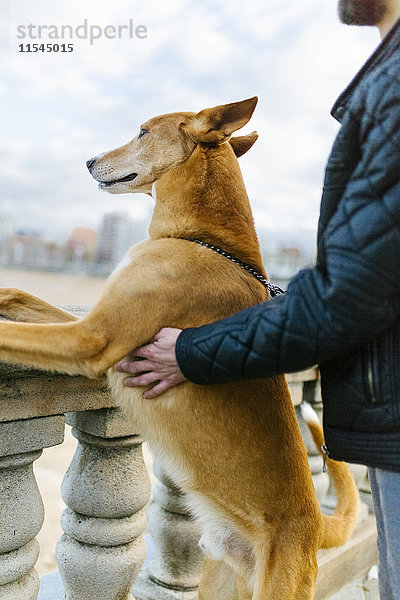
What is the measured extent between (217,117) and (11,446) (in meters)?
1.34

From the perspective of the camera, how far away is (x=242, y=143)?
7.96 ft

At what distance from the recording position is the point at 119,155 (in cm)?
235

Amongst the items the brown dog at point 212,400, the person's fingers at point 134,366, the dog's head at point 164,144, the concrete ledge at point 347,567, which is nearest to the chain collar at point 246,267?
the brown dog at point 212,400

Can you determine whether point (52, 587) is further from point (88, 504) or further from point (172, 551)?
point (88, 504)

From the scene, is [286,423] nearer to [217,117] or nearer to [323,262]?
[323,262]

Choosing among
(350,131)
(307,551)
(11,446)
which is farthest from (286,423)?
(350,131)

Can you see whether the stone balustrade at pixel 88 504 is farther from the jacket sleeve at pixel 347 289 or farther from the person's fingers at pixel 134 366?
the jacket sleeve at pixel 347 289

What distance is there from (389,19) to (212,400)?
3.86ft

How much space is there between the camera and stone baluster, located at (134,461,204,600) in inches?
97.3

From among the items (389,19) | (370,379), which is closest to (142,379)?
(370,379)

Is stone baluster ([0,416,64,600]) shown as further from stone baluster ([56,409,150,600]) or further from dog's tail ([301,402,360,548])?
dog's tail ([301,402,360,548])

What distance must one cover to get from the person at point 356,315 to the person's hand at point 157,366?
0.14 meters

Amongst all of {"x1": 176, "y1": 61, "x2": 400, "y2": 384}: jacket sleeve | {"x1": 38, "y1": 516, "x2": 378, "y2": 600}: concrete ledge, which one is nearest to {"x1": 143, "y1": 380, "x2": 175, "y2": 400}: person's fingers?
{"x1": 176, "y1": 61, "x2": 400, "y2": 384}: jacket sleeve

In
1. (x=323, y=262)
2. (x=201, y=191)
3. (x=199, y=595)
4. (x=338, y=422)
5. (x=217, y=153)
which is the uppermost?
(x=217, y=153)
